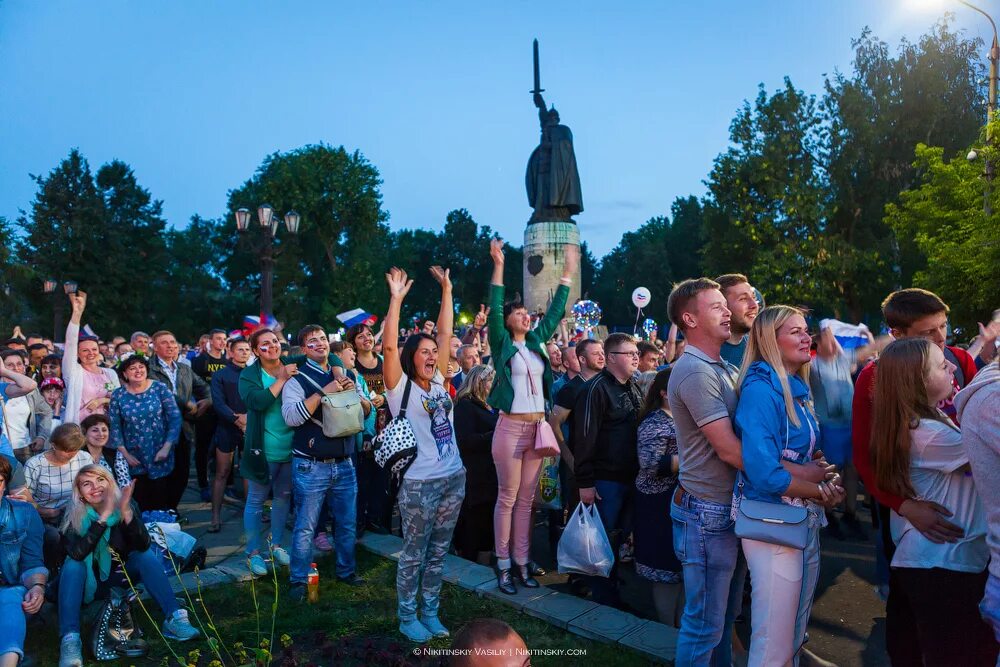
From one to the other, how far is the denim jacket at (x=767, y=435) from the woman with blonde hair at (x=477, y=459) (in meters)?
2.64

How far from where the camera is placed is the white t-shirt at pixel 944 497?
95.7 inches

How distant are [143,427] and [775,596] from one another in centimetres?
522

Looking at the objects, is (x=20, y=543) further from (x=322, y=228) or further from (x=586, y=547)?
(x=322, y=228)

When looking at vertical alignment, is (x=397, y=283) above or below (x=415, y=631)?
above

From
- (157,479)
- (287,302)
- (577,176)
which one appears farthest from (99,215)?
(157,479)

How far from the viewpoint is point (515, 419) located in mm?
4543

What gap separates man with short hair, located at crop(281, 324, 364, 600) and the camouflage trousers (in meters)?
0.93

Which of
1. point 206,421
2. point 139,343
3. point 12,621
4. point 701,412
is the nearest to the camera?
point 701,412

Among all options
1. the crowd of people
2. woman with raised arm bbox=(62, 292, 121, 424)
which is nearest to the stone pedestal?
the crowd of people

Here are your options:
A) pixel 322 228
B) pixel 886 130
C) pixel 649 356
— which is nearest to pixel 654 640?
pixel 649 356

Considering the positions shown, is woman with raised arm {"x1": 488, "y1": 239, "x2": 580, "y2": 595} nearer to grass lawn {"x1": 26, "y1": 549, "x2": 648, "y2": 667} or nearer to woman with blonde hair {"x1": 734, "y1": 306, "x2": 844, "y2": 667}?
grass lawn {"x1": 26, "y1": 549, "x2": 648, "y2": 667}

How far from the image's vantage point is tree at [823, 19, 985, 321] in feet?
80.3

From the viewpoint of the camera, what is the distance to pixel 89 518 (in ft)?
13.1

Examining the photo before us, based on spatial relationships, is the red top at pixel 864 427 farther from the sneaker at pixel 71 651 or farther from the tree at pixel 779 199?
the tree at pixel 779 199
